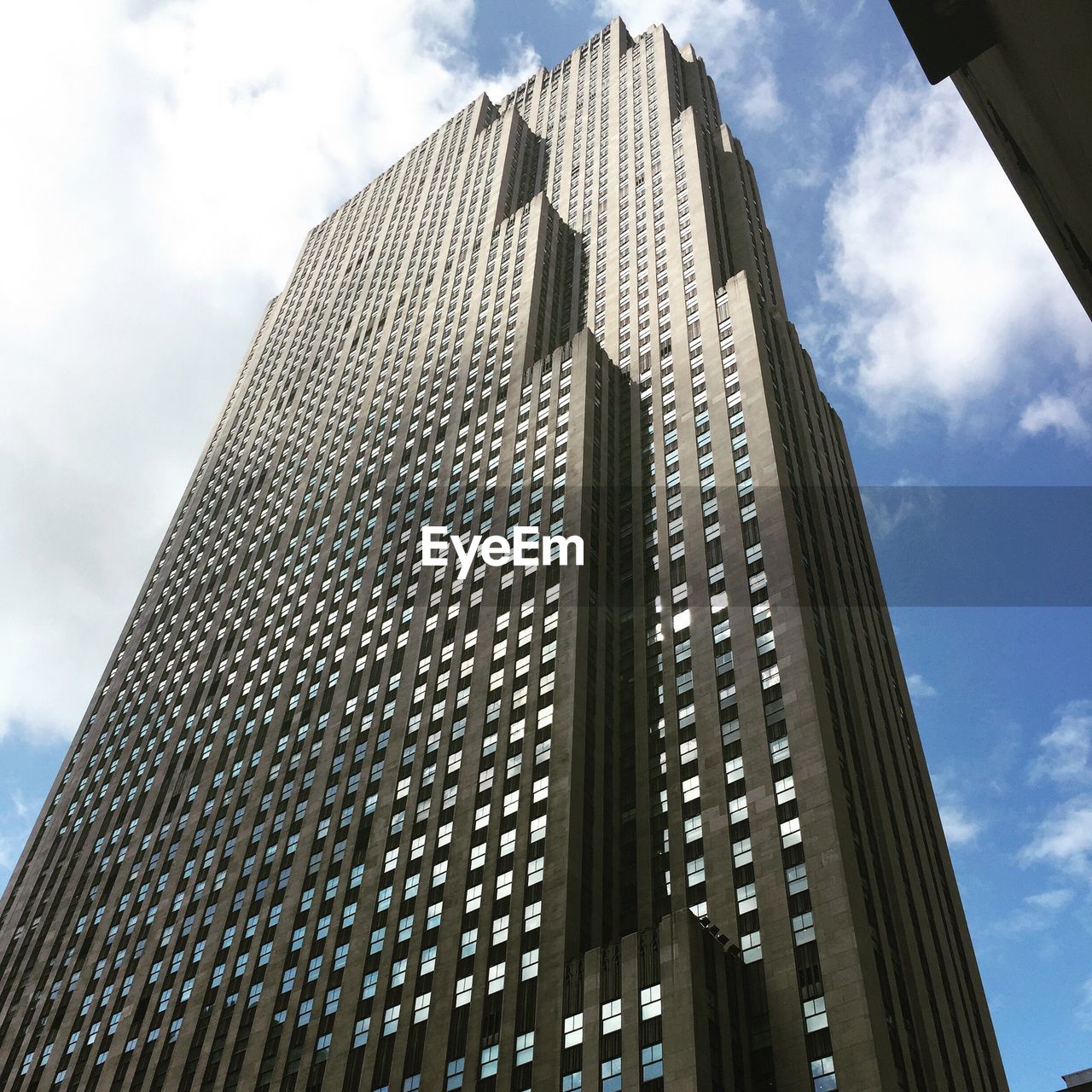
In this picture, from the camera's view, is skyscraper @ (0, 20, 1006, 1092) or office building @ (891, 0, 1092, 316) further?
skyscraper @ (0, 20, 1006, 1092)

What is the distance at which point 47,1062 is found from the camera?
7969 centimetres

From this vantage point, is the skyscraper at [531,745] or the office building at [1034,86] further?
the skyscraper at [531,745]

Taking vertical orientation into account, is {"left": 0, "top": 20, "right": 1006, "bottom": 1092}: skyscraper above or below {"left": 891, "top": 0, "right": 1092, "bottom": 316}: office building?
above

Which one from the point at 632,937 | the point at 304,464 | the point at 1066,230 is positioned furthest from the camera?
the point at 304,464

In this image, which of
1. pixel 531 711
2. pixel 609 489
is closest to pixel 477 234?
pixel 609 489

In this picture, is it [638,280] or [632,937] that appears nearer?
[632,937]

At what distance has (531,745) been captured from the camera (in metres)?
72.5

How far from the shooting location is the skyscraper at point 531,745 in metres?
56.6

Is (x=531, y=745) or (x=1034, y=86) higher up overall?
(x=531, y=745)

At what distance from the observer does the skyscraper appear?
2227 inches

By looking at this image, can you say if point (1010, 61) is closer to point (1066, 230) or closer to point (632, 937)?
point (1066, 230)

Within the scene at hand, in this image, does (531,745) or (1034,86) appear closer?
(1034,86)

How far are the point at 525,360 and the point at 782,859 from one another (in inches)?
2606

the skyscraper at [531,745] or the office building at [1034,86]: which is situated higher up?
the skyscraper at [531,745]
